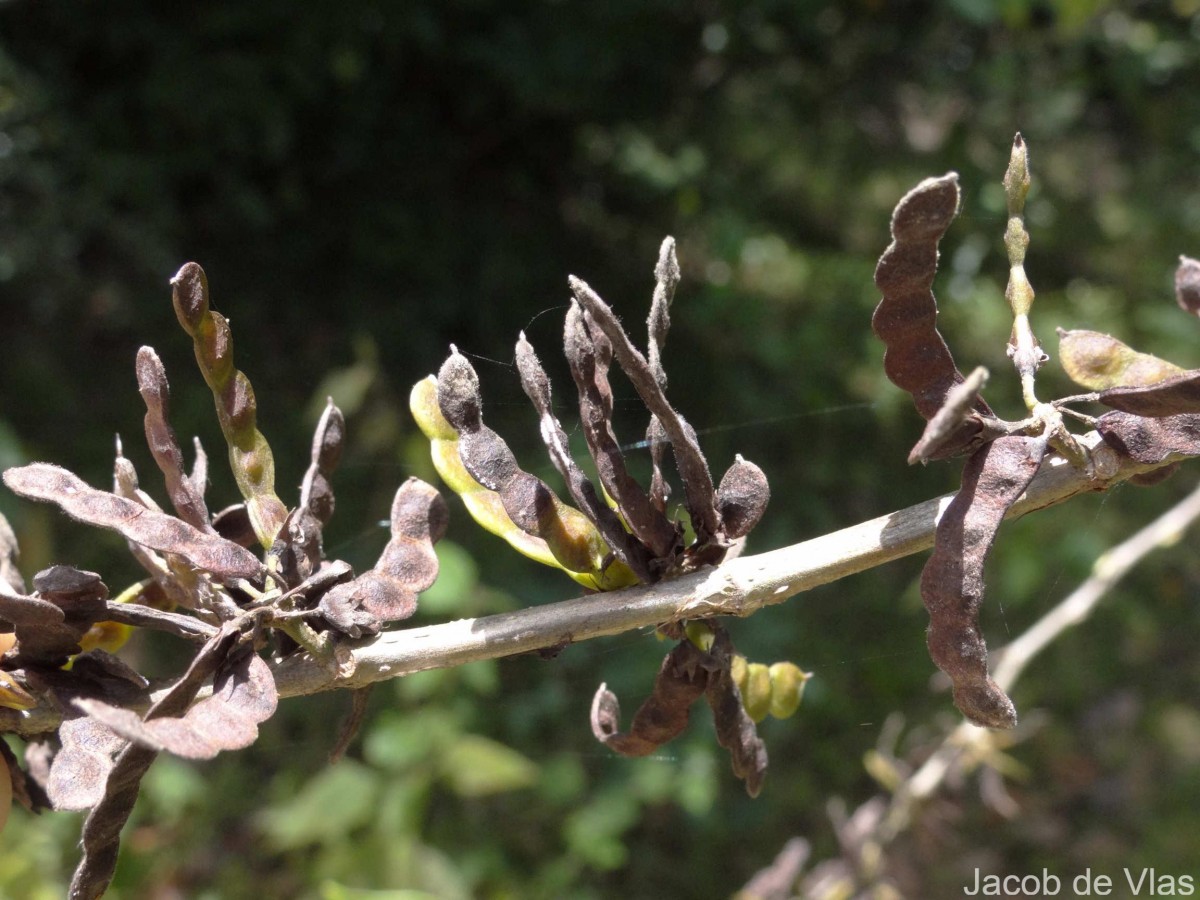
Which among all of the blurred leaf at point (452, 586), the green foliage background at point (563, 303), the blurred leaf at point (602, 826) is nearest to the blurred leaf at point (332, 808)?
the green foliage background at point (563, 303)

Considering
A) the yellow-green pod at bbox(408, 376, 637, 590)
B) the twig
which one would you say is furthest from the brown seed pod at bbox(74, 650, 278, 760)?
the yellow-green pod at bbox(408, 376, 637, 590)

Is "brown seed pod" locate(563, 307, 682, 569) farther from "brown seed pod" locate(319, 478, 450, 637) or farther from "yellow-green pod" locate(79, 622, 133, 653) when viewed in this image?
"yellow-green pod" locate(79, 622, 133, 653)

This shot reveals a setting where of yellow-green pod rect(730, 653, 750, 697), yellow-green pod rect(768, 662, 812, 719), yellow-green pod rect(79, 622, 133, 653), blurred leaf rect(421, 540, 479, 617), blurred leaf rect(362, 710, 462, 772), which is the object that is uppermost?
yellow-green pod rect(79, 622, 133, 653)

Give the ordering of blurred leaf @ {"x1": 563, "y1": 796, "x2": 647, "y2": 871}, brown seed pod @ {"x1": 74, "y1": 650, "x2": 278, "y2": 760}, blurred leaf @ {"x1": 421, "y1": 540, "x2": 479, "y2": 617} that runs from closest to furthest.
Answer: brown seed pod @ {"x1": 74, "y1": 650, "x2": 278, "y2": 760}, blurred leaf @ {"x1": 421, "y1": 540, "x2": 479, "y2": 617}, blurred leaf @ {"x1": 563, "y1": 796, "x2": 647, "y2": 871}

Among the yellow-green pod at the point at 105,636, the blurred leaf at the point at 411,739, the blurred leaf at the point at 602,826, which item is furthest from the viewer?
the blurred leaf at the point at 602,826

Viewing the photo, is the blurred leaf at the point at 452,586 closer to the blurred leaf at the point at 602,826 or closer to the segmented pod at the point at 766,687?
the blurred leaf at the point at 602,826
